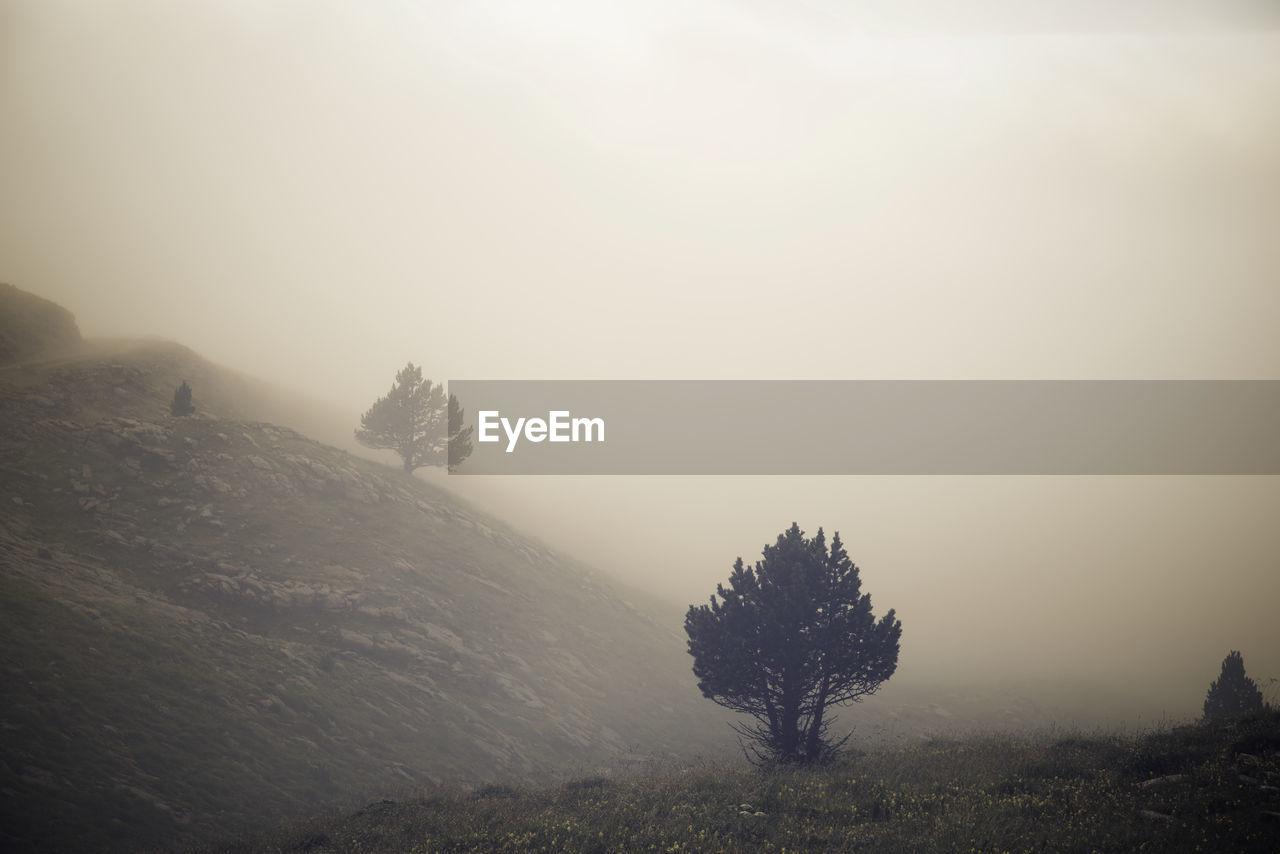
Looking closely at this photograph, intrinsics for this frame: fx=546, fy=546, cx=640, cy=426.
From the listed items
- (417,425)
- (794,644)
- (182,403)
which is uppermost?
(417,425)

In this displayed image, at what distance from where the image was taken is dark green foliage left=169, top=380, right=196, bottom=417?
4425cm

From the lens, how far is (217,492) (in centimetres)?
3944

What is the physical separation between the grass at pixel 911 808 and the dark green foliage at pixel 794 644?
2018 millimetres

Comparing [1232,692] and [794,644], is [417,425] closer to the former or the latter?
[794,644]

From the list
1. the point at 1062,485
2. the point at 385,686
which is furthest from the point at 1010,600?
the point at 385,686

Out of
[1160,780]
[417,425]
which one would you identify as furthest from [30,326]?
[1160,780]

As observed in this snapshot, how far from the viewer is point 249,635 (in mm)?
31484

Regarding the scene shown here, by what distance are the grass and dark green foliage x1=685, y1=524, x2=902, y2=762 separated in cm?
202

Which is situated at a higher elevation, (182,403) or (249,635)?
(182,403)

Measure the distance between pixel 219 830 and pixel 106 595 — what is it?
655 inches

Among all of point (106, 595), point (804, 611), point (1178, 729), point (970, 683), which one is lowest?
point (970, 683)

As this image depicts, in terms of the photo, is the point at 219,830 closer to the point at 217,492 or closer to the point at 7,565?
the point at 7,565

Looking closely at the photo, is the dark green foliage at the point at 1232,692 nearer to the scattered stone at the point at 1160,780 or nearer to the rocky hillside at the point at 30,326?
the scattered stone at the point at 1160,780

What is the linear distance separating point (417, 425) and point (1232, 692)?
64.5m
